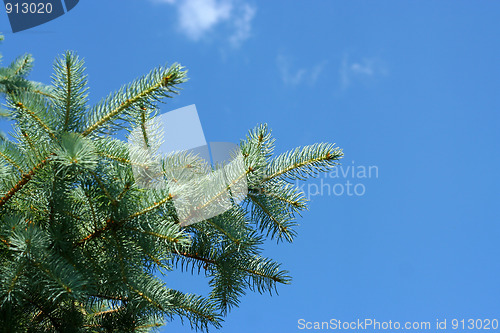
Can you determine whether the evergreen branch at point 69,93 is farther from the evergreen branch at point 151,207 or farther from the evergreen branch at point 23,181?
the evergreen branch at point 151,207

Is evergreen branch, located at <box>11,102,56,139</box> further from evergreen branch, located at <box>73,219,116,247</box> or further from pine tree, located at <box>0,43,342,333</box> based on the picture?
evergreen branch, located at <box>73,219,116,247</box>

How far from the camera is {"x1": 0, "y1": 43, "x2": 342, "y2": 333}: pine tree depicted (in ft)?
3.51

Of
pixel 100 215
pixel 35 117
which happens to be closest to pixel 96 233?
pixel 100 215

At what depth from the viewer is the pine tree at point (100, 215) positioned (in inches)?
42.1

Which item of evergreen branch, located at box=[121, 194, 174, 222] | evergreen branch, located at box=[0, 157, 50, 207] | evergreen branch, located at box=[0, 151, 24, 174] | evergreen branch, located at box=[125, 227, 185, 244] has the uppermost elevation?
evergreen branch, located at box=[0, 151, 24, 174]

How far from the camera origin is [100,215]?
120 centimetres

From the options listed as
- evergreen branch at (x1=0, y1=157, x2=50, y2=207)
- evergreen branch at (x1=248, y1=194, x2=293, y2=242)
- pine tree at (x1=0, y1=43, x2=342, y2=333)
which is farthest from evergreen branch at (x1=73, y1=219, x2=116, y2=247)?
evergreen branch at (x1=248, y1=194, x2=293, y2=242)

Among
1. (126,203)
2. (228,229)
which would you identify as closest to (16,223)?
(126,203)

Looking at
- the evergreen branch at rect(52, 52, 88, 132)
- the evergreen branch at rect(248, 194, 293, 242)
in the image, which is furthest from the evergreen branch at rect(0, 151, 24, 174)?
the evergreen branch at rect(248, 194, 293, 242)

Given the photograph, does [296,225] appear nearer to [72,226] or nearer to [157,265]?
[157,265]

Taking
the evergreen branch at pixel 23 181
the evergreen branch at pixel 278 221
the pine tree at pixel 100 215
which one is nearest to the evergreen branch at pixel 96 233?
the pine tree at pixel 100 215

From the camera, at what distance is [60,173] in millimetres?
1109

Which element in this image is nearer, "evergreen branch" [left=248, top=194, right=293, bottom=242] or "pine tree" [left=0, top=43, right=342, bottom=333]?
"pine tree" [left=0, top=43, right=342, bottom=333]

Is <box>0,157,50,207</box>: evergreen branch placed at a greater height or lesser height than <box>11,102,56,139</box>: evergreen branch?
lesser
